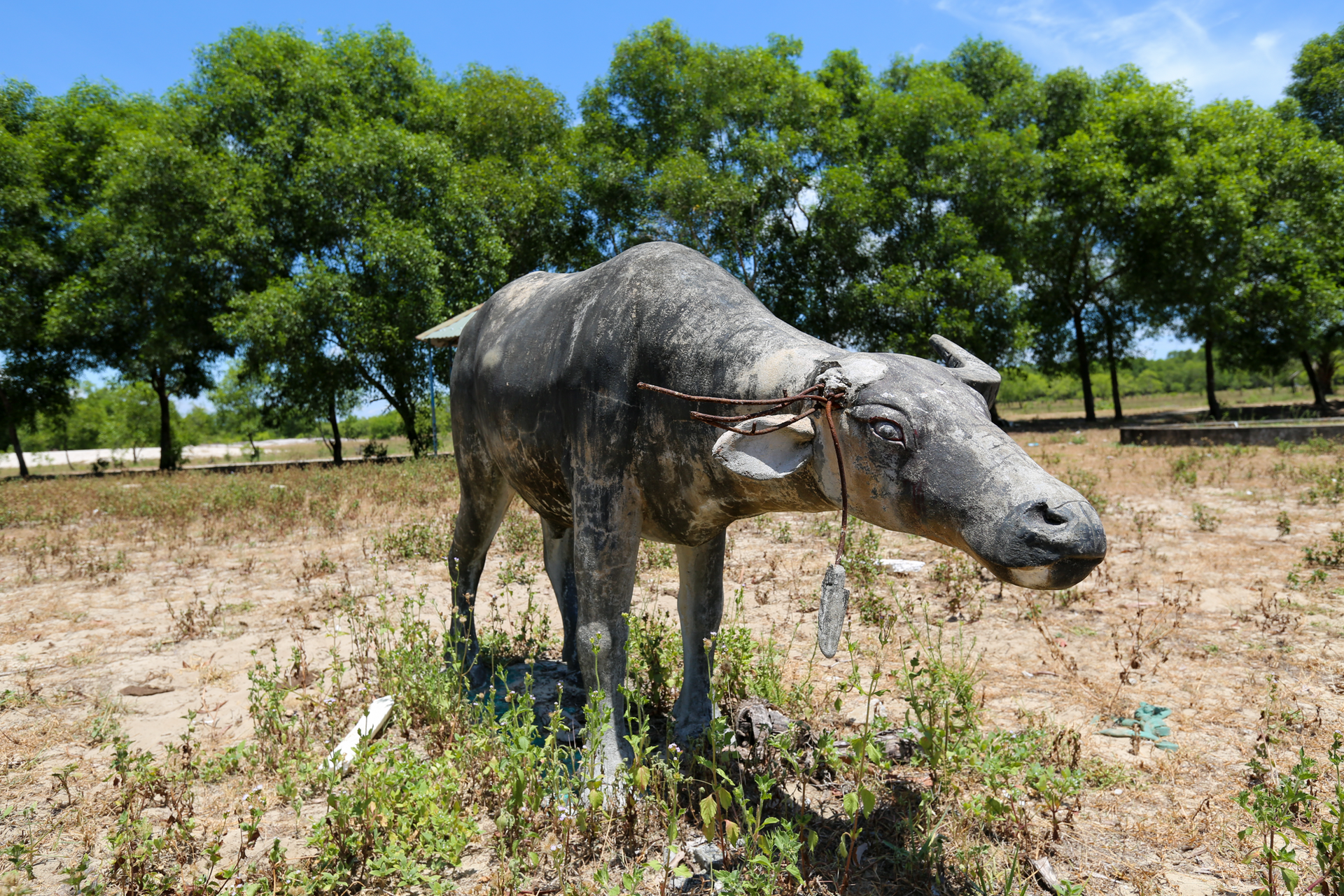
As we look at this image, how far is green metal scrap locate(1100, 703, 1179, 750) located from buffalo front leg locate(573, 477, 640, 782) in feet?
7.84

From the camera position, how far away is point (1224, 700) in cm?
385

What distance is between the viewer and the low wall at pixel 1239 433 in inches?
535

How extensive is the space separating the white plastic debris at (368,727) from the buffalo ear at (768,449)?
7.37 feet

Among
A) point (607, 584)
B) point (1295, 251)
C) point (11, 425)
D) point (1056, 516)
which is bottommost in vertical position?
point (607, 584)

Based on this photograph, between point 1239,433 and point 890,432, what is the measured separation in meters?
15.9

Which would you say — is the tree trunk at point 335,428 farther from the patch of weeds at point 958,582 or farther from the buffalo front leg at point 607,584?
the buffalo front leg at point 607,584

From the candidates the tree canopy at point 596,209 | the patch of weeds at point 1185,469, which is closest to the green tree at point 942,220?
the tree canopy at point 596,209

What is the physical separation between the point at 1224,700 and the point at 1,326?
27.3 metres

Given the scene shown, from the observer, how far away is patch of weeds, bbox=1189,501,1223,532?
25.4 ft

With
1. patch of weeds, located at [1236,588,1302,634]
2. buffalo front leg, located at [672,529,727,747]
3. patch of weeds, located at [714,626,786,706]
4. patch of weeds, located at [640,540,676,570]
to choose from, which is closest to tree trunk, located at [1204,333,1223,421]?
patch of weeds, located at [1236,588,1302,634]

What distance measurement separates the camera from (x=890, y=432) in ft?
7.15

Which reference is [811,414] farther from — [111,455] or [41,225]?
[111,455]

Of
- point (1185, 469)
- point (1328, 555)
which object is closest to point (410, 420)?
point (1185, 469)

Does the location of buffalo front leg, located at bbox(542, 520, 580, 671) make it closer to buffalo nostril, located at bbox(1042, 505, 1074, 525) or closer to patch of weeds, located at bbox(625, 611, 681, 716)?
patch of weeds, located at bbox(625, 611, 681, 716)
